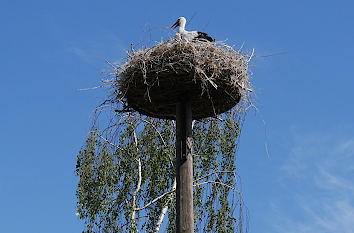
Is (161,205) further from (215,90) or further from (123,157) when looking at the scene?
(215,90)

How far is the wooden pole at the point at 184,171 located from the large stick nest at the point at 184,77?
0.21 meters

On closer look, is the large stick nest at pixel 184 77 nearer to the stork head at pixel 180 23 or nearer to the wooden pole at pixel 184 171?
the wooden pole at pixel 184 171

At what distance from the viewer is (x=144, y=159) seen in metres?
12.4

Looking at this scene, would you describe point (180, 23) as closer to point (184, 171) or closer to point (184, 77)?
point (184, 77)

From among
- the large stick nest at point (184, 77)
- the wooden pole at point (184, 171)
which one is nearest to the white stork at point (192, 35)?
the large stick nest at point (184, 77)

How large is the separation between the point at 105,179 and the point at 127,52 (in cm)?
355

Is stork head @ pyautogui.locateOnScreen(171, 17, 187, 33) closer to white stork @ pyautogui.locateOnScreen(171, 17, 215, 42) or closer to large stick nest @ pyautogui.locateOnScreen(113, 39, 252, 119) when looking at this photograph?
white stork @ pyautogui.locateOnScreen(171, 17, 215, 42)

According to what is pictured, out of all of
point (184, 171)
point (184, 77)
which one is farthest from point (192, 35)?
point (184, 171)

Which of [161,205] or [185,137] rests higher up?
[161,205]

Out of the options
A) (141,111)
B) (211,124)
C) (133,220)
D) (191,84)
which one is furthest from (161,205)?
(191,84)

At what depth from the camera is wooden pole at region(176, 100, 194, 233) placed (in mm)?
7770

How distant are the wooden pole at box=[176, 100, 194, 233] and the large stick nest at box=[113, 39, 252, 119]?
0.21 m

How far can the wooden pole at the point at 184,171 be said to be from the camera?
306 inches

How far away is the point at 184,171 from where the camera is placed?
805 cm
